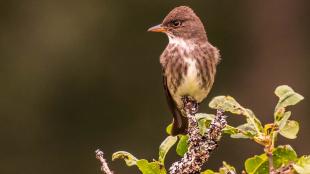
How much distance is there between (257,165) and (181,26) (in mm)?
3154

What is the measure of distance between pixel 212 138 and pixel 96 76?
12.4 meters

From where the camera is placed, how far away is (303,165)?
3.35m

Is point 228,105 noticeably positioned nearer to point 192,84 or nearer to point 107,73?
point 192,84

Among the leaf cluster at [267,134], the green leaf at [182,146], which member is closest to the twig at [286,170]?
the leaf cluster at [267,134]

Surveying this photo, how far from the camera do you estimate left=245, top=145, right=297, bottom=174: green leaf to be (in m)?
3.45

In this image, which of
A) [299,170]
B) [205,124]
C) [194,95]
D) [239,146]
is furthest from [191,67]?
[239,146]

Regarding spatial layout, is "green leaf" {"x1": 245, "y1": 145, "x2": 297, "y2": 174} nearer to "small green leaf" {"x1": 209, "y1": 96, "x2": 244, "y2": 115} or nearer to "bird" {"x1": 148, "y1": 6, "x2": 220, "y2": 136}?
"small green leaf" {"x1": 209, "y1": 96, "x2": 244, "y2": 115}

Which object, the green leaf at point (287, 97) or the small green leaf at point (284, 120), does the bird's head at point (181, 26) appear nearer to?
the green leaf at point (287, 97)

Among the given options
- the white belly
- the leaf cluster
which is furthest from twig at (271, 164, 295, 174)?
the white belly

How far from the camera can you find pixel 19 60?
54.0 ft

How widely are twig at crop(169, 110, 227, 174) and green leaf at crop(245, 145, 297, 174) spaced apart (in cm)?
14

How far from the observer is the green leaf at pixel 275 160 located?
345 cm

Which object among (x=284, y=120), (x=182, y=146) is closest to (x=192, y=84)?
(x=182, y=146)

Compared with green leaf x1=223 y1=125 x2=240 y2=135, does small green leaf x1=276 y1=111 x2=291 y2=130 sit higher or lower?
lower
